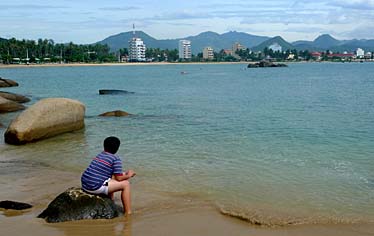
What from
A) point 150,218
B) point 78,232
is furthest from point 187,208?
Result: point 78,232

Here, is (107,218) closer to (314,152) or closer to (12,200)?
(12,200)

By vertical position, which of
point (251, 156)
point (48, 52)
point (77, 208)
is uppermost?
point (48, 52)

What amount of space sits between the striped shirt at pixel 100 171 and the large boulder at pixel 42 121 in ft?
28.9

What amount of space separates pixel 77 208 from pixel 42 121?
937 cm

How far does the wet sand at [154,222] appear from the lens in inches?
304

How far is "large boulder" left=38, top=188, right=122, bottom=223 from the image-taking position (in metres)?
8.12

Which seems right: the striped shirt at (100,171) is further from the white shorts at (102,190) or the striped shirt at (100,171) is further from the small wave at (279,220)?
the small wave at (279,220)

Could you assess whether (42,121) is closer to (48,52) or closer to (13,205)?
(13,205)

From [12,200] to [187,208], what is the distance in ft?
11.6

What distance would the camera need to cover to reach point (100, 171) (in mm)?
8250

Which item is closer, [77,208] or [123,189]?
[77,208]

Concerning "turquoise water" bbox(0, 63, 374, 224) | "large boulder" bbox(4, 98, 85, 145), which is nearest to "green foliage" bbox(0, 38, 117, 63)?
"turquoise water" bbox(0, 63, 374, 224)

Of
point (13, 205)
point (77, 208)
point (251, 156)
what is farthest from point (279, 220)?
point (251, 156)

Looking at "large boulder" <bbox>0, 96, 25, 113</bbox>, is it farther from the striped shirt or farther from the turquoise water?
the striped shirt
